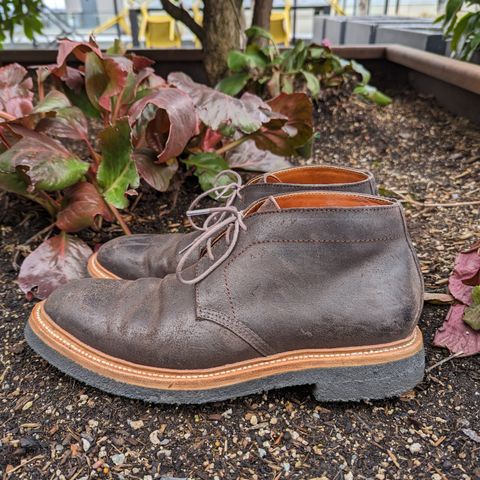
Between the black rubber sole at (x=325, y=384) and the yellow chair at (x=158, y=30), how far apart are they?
6.11 meters

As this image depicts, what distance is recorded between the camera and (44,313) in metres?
1.03

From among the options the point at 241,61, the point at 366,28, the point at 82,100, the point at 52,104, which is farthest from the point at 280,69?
the point at 366,28

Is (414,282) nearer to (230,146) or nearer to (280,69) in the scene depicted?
(230,146)

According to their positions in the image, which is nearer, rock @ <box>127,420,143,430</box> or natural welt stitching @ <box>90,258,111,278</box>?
rock @ <box>127,420,143,430</box>

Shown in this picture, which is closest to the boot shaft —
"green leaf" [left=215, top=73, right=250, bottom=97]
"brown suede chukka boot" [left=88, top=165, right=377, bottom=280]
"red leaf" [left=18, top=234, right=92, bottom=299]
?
"brown suede chukka boot" [left=88, top=165, right=377, bottom=280]

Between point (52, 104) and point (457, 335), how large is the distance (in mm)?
1124

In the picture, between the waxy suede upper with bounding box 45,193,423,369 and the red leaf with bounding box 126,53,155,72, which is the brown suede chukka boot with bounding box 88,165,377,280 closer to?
the waxy suede upper with bounding box 45,193,423,369

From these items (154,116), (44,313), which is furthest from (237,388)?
(154,116)

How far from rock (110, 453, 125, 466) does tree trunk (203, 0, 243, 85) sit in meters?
1.84

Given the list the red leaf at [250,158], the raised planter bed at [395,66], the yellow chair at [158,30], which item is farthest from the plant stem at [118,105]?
the yellow chair at [158,30]

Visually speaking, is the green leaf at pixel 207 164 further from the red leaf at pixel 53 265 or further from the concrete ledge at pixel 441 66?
the concrete ledge at pixel 441 66

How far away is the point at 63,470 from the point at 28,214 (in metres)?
1.00

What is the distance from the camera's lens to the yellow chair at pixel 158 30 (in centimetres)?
646

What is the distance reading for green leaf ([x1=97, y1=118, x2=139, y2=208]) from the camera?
1.30 m
